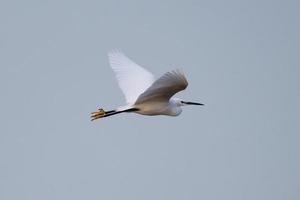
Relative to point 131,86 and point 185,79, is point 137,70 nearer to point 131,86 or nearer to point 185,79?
point 131,86

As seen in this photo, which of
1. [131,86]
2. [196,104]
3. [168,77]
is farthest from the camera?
[196,104]

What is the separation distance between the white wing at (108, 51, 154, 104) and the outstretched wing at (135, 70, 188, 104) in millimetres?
1151

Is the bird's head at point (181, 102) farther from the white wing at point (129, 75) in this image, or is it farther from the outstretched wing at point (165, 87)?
the outstretched wing at point (165, 87)

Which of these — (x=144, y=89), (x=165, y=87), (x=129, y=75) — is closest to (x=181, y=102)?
(x=144, y=89)

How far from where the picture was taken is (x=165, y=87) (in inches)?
470

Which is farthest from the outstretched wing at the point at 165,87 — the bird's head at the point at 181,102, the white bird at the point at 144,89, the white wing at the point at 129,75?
the white wing at the point at 129,75

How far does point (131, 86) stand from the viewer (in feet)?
47.2

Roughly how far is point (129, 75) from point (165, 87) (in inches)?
111

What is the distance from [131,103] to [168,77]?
7.79ft

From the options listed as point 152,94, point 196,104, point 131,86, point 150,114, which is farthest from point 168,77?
point 196,104

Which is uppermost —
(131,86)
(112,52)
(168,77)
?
(112,52)

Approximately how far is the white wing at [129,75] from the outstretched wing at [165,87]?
1.15 meters

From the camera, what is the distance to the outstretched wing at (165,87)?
11102 millimetres

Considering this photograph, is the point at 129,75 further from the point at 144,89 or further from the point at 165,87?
the point at 165,87
